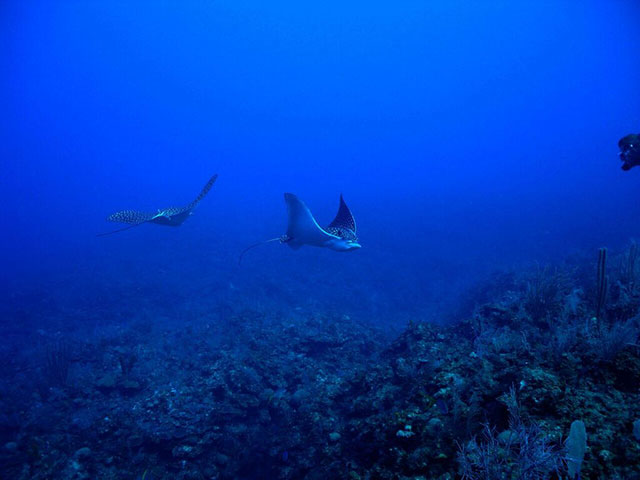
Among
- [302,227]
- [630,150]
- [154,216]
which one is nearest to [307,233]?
[302,227]

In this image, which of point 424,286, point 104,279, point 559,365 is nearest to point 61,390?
point 559,365

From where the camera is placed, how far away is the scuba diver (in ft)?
19.7

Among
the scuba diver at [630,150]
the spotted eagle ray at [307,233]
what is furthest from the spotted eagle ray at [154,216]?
the scuba diver at [630,150]

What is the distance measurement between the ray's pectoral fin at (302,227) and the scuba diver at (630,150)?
627 centimetres

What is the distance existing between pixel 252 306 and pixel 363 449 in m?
12.4

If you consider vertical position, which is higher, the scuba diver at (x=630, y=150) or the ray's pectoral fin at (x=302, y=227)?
the scuba diver at (x=630, y=150)

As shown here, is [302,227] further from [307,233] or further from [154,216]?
[154,216]

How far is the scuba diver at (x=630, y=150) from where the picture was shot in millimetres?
6018

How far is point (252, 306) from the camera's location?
1553cm

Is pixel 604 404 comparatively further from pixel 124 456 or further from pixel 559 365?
pixel 124 456

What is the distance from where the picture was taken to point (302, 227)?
20.5 ft

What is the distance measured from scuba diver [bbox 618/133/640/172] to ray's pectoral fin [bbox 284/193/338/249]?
6.27 meters

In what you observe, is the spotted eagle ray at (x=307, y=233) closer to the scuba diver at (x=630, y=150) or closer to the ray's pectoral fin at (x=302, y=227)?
the ray's pectoral fin at (x=302, y=227)

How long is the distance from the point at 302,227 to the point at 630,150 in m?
6.91
